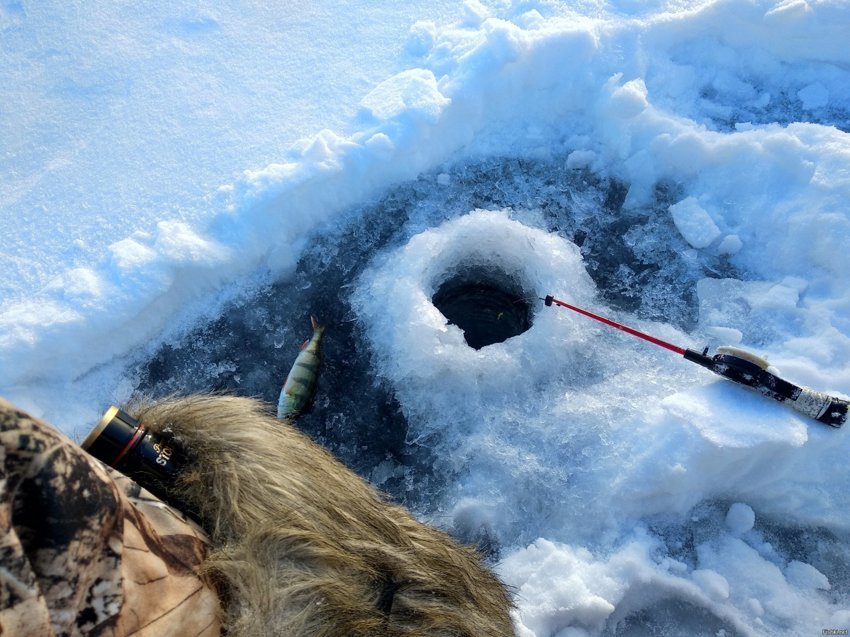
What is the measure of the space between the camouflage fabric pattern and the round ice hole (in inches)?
86.7

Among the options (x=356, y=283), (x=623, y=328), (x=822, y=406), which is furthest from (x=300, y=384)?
(x=822, y=406)

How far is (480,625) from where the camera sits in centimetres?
154

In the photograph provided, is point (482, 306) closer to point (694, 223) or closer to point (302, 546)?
point (694, 223)

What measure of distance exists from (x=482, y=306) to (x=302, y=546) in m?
2.09

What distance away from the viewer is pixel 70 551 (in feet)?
3.12

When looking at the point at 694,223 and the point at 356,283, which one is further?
the point at 694,223

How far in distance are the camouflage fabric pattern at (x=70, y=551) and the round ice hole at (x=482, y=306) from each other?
220 cm

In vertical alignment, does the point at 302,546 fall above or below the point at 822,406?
above

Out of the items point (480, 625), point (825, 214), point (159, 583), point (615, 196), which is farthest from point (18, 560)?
point (825, 214)

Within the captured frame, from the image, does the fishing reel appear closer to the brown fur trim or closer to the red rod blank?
the red rod blank

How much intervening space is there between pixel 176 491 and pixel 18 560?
2.07 ft

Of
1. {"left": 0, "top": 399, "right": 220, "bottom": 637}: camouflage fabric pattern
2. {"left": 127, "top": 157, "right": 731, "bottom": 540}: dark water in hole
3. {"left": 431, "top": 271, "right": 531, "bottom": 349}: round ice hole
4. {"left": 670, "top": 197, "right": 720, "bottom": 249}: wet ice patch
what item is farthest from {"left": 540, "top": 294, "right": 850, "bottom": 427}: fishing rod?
{"left": 0, "top": 399, "right": 220, "bottom": 637}: camouflage fabric pattern

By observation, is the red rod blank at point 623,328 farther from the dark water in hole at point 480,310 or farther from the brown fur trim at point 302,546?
the brown fur trim at point 302,546

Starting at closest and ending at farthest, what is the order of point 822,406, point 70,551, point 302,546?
point 70,551
point 302,546
point 822,406
